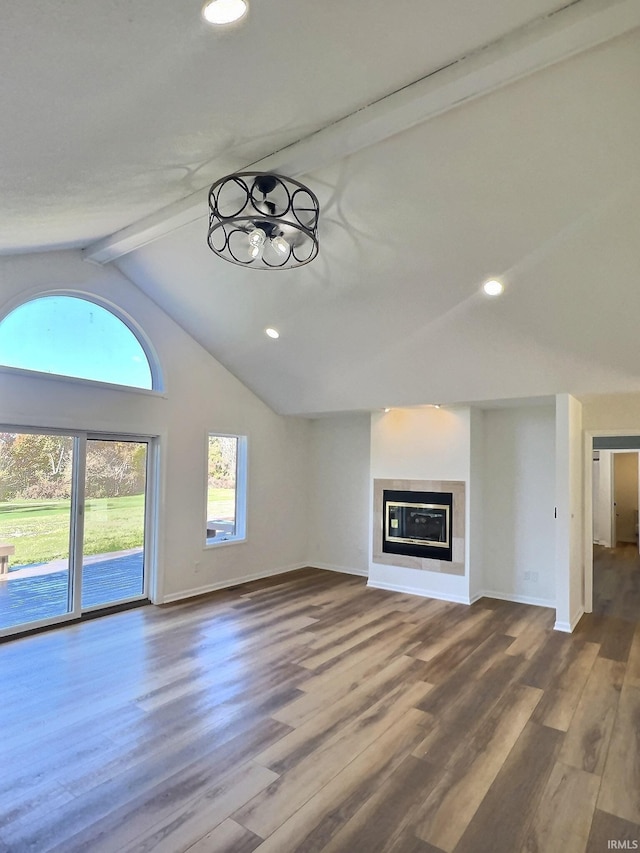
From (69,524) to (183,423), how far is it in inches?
64.8

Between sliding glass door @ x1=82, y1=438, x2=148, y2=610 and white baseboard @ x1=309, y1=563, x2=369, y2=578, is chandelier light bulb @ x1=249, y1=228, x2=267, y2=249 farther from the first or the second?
white baseboard @ x1=309, y1=563, x2=369, y2=578

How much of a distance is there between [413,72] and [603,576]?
23.9 feet

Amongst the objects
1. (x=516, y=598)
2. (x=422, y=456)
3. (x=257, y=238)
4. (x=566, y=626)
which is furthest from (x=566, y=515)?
(x=257, y=238)

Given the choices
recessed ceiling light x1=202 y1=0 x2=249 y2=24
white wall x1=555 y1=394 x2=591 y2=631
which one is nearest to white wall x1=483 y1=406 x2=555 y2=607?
white wall x1=555 y1=394 x2=591 y2=631

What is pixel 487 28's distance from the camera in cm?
212

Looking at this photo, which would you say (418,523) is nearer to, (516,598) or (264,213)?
(516,598)

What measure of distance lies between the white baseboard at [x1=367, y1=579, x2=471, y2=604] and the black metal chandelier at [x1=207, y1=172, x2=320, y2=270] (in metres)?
4.34

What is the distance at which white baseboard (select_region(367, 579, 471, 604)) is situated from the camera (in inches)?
229

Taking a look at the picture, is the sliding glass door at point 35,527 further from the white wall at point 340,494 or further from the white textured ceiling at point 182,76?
the white wall at point 340,494

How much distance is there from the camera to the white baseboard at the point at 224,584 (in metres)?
5.68

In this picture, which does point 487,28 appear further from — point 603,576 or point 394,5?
point 603,576

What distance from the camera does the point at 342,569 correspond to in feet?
24.3

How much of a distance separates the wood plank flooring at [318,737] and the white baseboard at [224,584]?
Answer: 29.7 inches

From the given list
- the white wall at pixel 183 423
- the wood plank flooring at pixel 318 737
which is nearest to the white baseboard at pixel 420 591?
the wood plank flooring at pixel 318 737
